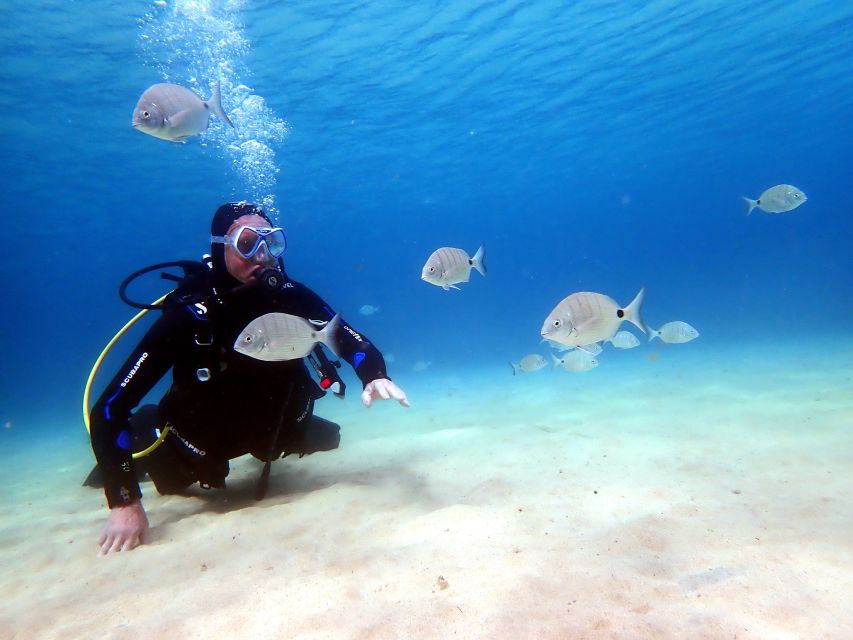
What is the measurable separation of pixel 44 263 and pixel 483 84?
45559 millimetres

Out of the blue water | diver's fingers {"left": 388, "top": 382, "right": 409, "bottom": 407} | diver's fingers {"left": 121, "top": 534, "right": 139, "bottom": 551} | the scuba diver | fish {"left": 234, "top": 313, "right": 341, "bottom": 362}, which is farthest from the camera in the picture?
the blue water

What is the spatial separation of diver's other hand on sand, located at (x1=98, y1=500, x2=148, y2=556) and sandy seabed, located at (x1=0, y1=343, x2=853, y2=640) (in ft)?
0.35

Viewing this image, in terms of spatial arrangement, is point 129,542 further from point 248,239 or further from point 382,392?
point 248,239

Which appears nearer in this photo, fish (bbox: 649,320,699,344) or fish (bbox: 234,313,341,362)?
fish (bbox: 234,313,341,362)

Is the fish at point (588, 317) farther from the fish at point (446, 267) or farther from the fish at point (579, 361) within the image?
the fish at point (579, 361)

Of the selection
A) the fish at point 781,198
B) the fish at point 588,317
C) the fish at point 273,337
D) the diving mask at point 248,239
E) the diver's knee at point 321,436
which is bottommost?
the diver's knee at point 321,436

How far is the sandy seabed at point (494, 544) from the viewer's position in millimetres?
2211

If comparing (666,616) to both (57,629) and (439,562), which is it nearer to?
(439,562)

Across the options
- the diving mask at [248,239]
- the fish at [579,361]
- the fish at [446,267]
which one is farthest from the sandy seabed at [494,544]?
the diving mask at [248,239]

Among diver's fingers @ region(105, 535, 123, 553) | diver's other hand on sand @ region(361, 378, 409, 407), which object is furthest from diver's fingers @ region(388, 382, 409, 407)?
diver's fingers @ region(105, 535, 123, 553)

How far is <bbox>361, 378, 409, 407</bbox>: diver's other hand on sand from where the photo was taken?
11.5 feet

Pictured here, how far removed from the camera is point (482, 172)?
37219 mm

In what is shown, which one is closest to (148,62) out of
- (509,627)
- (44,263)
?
(509,627)

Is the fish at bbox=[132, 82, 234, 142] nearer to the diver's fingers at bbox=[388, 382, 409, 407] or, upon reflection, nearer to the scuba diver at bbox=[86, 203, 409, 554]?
the scuba diver at bbox=[86, 203, 409, 554]
